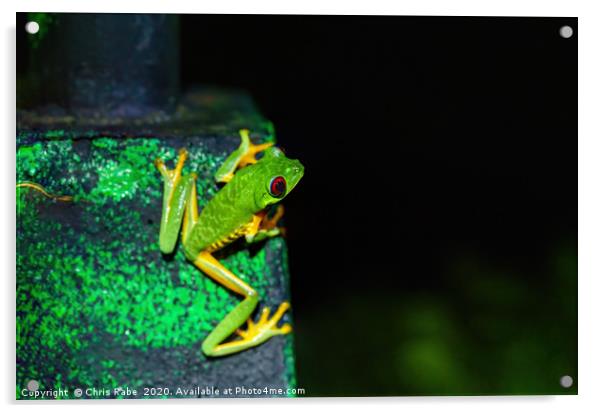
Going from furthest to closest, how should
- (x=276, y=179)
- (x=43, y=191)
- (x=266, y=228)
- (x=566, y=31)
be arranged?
1. (x=566, y=31)
2. (x=266, y=228)
3. (x=43, y=191)
4. (x=276, y=179)

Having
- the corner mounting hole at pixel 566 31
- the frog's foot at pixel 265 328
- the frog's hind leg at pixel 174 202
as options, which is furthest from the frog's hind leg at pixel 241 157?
the corner mounting hole at pixel 566 31

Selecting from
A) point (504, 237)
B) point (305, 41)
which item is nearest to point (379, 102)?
point (305, 41)

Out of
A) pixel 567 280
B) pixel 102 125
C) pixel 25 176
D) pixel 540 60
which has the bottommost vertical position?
pixel 567 280

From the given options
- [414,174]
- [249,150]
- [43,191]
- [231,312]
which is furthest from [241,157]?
[414,174]

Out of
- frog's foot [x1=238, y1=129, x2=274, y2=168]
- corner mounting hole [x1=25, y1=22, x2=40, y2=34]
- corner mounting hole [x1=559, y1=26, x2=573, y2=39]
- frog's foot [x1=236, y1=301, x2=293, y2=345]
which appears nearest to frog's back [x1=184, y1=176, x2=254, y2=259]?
frog's foot [x1=238, y1=129, x2=274, y2=168]

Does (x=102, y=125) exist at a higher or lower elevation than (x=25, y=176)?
higher

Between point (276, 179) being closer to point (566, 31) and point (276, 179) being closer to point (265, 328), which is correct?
point (265, 328)

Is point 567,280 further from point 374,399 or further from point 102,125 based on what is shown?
point 102,125

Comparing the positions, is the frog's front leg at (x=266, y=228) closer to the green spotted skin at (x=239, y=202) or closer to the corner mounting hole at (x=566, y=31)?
the green spotted skin at (x=239, y=202)

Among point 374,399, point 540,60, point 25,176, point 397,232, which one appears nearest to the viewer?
point 25,176
